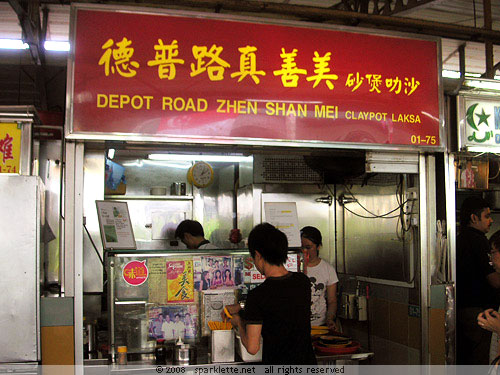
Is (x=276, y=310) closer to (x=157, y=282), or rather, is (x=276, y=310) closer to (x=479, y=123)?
(x=157, y=282)

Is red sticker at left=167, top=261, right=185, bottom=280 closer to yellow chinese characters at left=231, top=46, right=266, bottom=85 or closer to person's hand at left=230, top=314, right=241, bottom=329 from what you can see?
person's hand at left=230, top=314, right=241, bottom=329

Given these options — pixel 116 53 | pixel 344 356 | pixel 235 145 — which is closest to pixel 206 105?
pixel 235 145

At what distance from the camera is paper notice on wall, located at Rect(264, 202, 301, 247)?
179 inches

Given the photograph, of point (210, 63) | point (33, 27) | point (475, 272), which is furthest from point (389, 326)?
point (33, 27)

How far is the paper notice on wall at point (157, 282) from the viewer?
3947 mm

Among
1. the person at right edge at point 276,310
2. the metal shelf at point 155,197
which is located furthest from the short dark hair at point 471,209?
the metal shelf at point 155,197

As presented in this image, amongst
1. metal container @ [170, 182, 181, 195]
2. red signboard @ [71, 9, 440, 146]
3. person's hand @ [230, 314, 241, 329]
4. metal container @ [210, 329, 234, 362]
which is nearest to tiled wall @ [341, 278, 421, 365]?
red signboard @ [71, 9, 440, 146]

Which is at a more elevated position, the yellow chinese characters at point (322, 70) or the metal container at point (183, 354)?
the yellow chinese characters at point (322, 70)

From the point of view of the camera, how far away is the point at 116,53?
3756 mm

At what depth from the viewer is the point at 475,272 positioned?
488 centimetres

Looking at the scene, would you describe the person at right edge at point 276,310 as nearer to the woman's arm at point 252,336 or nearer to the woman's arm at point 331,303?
the woman's arm at point 252,336

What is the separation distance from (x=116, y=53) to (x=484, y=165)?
11.2ft

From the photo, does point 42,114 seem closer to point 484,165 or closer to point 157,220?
point 157,220

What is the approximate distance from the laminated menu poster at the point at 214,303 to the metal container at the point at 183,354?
219 millimetres
